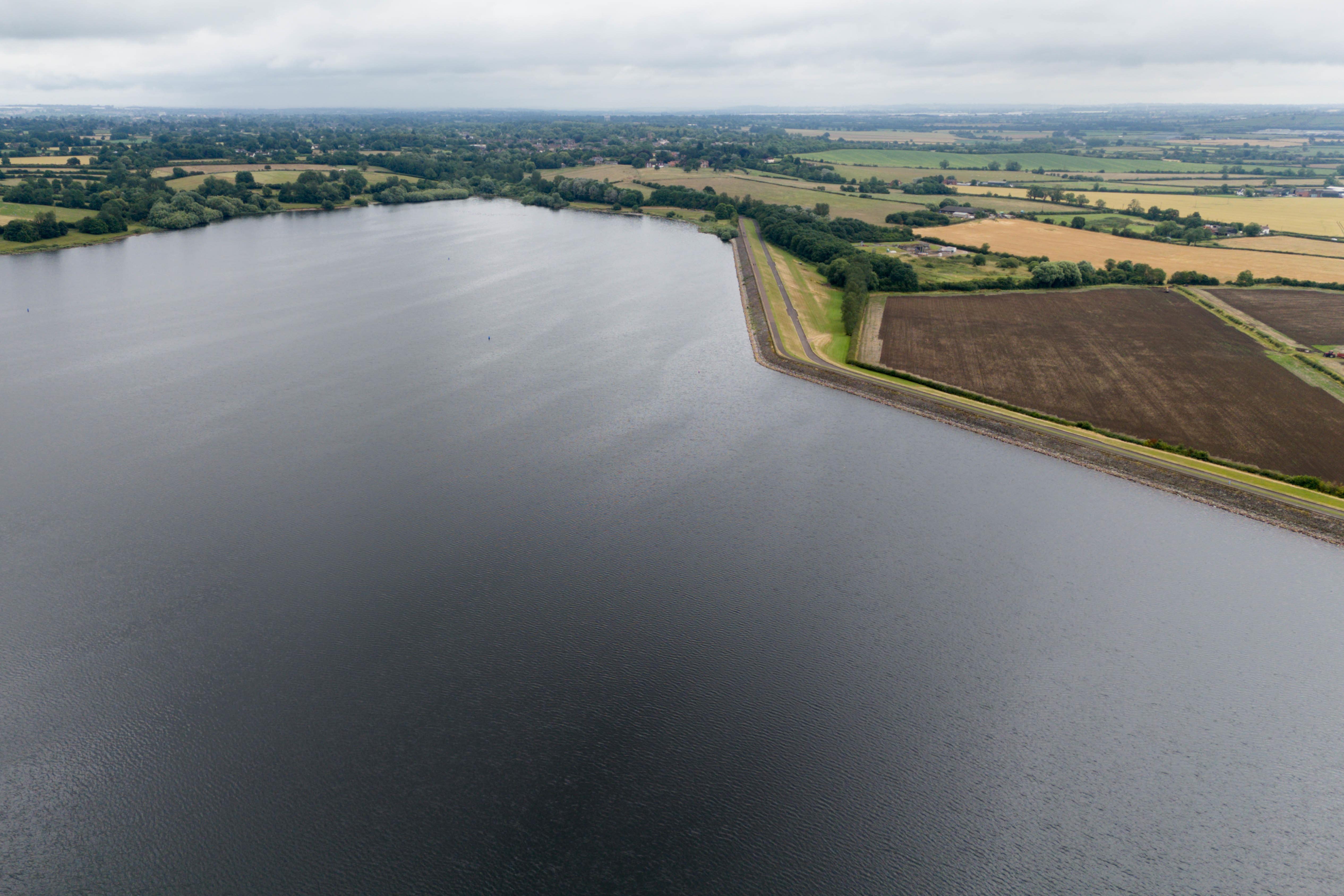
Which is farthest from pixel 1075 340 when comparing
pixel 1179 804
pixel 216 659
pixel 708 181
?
pixel 708 181

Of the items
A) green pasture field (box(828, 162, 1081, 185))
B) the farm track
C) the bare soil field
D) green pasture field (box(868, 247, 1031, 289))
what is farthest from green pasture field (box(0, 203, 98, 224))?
green pasture field (box(828, 162, 1081, 185))

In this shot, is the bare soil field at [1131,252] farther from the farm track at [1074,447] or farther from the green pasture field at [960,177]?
the green pasture field at [960,177]

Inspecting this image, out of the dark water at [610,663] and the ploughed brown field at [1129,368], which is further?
the ploughed brown field at [1129,368]

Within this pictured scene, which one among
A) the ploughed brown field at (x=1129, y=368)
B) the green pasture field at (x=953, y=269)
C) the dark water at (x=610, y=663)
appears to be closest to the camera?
the dark water at (x=610, y=663)

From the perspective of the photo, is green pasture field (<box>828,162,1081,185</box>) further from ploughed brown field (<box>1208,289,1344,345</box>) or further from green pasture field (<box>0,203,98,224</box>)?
green pasture field (<box>0,203,98,224</box>)

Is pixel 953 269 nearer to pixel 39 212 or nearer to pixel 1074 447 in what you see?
pixel 1074 447

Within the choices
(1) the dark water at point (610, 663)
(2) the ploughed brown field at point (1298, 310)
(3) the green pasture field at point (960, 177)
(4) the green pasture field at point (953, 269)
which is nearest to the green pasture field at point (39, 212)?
(1) the dark water at point (610, 663)
